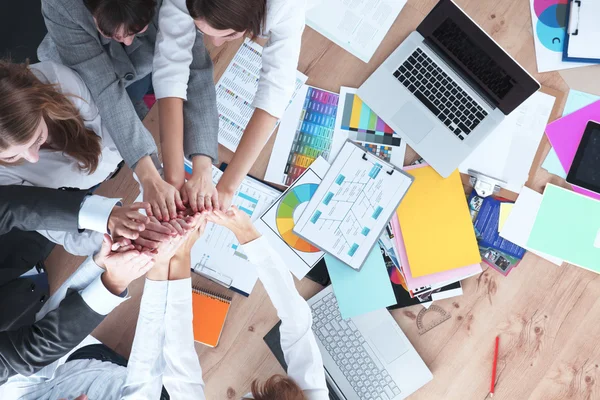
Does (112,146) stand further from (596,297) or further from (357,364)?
(596,297)

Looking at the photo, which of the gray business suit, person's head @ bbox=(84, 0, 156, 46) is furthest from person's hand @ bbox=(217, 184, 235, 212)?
person's head @ bbox=(84, 0, 156, 46)

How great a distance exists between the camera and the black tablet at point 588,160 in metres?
1.37

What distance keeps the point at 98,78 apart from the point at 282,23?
0.46m

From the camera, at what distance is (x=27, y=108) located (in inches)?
42.5

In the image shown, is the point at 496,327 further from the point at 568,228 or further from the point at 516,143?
the point at 516,143

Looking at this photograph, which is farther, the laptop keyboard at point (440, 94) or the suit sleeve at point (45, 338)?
the laptop keyboard at point (440, 94)

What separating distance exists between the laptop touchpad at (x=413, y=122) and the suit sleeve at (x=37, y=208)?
0.86 metres

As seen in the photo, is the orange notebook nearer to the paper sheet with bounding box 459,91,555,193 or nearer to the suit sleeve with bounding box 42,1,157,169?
the suit sleeve with bounding box 42,1,157,169

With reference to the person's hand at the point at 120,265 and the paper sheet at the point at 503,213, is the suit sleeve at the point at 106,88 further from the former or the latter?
the paper sheet at the point at 503,213

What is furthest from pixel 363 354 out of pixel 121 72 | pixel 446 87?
pixel 121 72

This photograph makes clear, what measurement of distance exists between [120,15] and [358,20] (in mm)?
674

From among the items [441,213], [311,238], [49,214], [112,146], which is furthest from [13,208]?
[441,213]

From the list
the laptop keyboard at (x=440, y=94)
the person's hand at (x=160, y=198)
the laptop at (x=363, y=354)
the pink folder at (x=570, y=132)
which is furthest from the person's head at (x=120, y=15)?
the pink folder at (x=570, y=132)

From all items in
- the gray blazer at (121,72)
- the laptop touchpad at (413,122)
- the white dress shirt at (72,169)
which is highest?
the laptop touchpad at (413,122)
